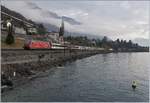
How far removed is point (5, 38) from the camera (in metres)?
78.4

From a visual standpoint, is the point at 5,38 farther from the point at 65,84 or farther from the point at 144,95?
the point at 144,95

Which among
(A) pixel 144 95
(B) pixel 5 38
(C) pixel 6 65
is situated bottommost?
(A) pixel 144 95

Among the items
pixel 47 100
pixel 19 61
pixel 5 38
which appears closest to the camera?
pixel 47 100

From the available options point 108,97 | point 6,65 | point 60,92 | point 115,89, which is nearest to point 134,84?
point 115,89

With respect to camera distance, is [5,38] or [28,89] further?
[5,38]

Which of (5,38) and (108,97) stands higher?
(5,38)

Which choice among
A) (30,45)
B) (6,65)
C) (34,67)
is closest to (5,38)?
(30,45)

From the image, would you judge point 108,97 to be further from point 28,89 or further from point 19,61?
point 19,61

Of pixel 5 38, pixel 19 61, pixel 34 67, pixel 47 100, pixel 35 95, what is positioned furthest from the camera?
pixel 5 38

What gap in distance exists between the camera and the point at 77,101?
114 feet

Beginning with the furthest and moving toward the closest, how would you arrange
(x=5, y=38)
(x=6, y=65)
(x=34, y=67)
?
(x=5, y=38) → (x=34, y=67) → (x=6, y=65)

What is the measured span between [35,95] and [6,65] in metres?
12.9

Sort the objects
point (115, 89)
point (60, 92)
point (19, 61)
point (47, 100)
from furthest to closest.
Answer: point (19, 61), point (115, 89), point (60, 92), point (47, 100)

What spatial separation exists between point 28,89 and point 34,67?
20.1m
